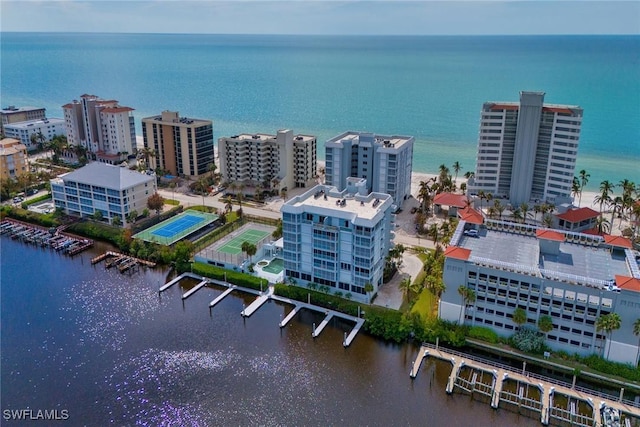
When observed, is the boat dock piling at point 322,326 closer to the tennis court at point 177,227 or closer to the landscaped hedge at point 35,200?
the tennis court at point 177,227

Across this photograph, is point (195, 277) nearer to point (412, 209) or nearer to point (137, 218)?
point (137, 218)

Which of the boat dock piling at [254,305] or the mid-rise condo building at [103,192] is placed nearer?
the boat dock piling at [254,305]

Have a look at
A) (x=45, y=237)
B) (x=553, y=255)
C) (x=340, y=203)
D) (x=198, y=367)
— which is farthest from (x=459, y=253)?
(x=45, y=237)

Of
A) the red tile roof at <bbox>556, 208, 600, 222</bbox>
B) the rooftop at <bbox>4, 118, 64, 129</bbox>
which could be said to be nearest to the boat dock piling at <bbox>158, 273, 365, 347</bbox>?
the red tile roof at <bbox>556, 208, 600, 222</bbox>

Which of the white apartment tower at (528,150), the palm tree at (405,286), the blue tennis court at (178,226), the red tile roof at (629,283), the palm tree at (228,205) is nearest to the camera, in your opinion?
the red tile roof at (629,283)

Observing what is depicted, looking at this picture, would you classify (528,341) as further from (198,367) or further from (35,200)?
(35,200)

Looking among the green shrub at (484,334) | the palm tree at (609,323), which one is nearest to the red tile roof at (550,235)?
the palm tree at (609,323)

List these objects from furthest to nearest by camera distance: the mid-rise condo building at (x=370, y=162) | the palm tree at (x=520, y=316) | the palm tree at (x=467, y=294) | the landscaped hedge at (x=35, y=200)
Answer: the landscaped hedge at (x=35, y=200) < the mid-rise condo building at (x=370, y=162) < the palm tree at (x=467, y=294) < the palm tree at (x=520, y=316)

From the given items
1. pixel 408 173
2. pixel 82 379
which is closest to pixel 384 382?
pixel 82 379
